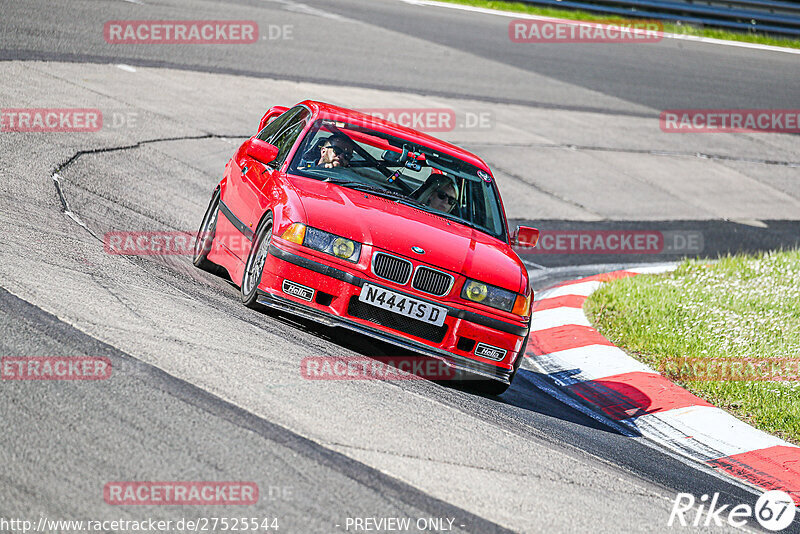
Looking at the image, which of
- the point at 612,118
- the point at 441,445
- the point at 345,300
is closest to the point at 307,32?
the point at 612,118

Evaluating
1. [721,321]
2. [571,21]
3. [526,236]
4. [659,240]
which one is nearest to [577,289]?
[721,321]

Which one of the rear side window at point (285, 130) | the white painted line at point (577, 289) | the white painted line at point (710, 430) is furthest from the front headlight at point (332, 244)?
the white painted line at point (577, 289)

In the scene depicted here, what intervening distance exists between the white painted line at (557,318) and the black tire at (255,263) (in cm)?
338

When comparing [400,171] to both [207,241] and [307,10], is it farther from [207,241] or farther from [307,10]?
[307,10]

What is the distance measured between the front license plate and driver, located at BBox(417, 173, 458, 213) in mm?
1277

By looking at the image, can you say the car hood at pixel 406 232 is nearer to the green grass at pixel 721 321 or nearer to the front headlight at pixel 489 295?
the front headlight at pixel 489 295

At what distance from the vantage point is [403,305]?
5891mm

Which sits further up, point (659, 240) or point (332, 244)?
point (332, 244)

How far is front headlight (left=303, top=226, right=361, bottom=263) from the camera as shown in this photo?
593cm

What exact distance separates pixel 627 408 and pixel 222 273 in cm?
327

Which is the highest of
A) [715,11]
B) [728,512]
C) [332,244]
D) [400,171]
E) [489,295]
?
[715,11]

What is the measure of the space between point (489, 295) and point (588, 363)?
2.23 metres

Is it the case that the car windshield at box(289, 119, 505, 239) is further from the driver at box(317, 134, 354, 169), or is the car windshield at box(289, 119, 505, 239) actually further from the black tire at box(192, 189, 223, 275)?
the black tire at box(192, 189, 223, 275)

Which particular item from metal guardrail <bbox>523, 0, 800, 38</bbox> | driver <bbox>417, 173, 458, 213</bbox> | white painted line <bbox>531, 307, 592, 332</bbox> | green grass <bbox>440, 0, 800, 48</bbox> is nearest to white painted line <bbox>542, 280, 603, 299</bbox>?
white painted line <bbox>531, 307, 592, 332</bbox>
